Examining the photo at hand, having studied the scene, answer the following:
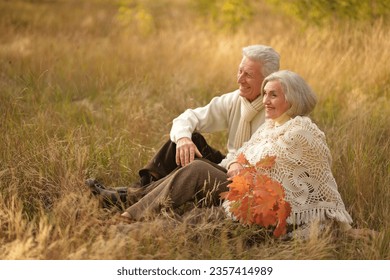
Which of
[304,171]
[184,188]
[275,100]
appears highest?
[275,100]

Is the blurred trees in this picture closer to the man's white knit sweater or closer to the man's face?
the man's white knit sweater

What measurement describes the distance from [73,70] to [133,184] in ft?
9.46

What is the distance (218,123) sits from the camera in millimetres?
4445

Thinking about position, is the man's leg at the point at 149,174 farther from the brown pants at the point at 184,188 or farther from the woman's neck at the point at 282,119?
the woman's neck at the point at 282,119

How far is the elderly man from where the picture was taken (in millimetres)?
4027

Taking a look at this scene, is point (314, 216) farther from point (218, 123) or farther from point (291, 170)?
point (218, 123)

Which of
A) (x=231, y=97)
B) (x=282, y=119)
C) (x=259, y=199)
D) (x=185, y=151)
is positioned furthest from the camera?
(x=231, y=97)

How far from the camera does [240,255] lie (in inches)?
135

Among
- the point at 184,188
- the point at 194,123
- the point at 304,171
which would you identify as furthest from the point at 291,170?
the point at 194,123

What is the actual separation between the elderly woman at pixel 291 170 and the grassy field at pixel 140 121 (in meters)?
0.15

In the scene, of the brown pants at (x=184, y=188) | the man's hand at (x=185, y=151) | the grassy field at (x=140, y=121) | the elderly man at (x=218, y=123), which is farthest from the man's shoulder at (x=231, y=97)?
the grassy field at (x=140, y=121)

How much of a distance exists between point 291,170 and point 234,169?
406 millimetres

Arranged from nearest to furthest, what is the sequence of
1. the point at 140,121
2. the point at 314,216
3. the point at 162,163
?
the point at 314,216, the point at 162,163, the point at 140,121

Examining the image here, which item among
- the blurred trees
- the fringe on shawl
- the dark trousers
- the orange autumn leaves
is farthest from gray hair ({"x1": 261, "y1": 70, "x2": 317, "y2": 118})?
the blurred trees
